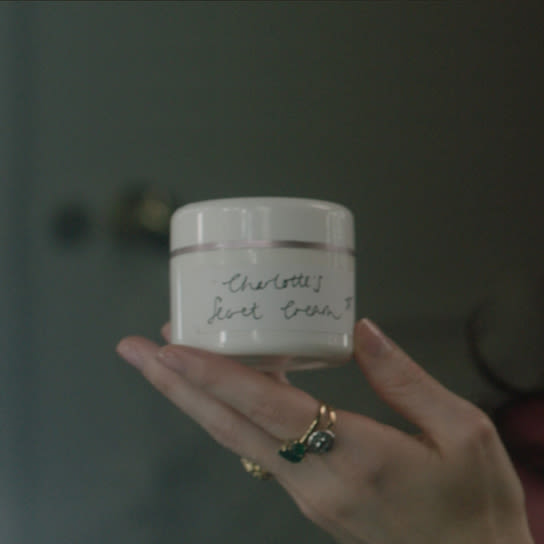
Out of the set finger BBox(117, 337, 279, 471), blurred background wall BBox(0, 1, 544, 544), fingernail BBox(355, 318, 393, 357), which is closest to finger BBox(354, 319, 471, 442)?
fingernail BBox(355, 318, 393, 357)

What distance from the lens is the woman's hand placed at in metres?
0.55

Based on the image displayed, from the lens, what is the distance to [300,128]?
0.98 m

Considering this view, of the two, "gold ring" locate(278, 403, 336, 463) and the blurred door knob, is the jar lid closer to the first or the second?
"gold ring" locate(278, 403, 336, 463)

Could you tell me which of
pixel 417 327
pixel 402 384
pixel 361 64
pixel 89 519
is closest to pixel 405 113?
pixel 361 64

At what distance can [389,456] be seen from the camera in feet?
1.82

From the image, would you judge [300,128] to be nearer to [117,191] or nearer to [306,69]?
[306,69]

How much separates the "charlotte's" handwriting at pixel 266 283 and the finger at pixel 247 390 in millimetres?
53

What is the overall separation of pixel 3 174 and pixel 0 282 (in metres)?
0.14

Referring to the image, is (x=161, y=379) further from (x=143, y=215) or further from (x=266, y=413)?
(x=143, y=215)

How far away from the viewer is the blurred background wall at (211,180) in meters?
0.91

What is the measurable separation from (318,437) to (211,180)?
50 cm

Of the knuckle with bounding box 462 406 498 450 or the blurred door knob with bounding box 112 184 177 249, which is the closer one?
the knuckle with bounding box 462 406 498 450

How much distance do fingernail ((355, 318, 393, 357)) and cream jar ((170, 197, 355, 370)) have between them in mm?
13

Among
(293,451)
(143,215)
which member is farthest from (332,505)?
(143,215)
